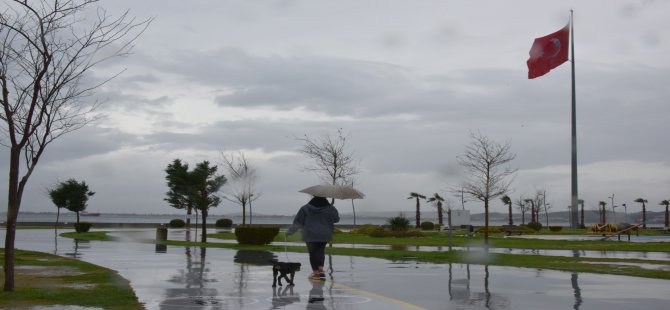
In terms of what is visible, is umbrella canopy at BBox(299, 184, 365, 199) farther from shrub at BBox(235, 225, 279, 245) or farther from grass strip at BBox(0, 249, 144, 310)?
shrub at BBox(235, 225, 279, 245)

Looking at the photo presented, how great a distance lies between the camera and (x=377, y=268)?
1773 cm

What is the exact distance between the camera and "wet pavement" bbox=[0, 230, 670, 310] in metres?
10.9

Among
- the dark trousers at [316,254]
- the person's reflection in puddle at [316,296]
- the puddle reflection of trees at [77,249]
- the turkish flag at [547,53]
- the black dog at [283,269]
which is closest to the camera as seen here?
the person's reflection in puddle at [316,296]

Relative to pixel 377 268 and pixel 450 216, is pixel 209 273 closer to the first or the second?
pixel 377 268

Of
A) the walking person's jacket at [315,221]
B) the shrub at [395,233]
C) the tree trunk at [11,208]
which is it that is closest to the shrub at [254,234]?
the shrub at [395,233]

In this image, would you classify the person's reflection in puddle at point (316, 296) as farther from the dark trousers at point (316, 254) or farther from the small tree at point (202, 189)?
the small tree at point (202, 189)

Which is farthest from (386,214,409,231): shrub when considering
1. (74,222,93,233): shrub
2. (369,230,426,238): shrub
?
(74,222,93,233): shrub

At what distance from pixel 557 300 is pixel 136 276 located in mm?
8726

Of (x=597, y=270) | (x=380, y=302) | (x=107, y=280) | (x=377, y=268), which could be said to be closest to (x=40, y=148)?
(x=107, y=280)

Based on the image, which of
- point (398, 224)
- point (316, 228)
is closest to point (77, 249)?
point (316, 228)

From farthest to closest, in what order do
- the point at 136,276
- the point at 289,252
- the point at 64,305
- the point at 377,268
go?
the point at 289,252, the point at 377,268, the point at 136,276, the point at 64,305

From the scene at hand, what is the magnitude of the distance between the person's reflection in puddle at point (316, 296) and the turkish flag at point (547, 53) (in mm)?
35443

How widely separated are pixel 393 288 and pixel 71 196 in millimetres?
51283

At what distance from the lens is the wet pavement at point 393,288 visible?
10.9 metres
